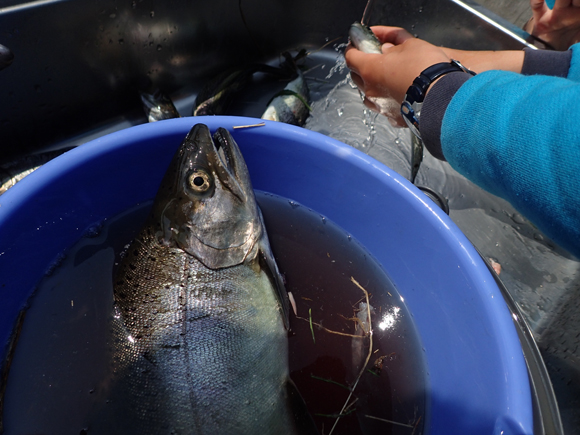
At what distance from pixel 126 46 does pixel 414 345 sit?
1657 mm

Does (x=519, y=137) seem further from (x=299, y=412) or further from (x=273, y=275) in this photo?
(x=299, y=412)

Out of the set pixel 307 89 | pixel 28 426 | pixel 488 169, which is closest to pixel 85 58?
pixel 307 89

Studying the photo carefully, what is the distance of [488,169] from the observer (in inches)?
37.4

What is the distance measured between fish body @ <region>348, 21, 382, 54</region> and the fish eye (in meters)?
0.92

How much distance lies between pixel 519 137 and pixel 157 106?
146 cm

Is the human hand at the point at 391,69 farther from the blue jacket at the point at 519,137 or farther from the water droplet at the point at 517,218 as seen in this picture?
the water droplet at the point at 517,218

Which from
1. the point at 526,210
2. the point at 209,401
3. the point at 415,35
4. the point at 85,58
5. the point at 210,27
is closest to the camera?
the point at 526,210

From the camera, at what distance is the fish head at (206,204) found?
3.74ft

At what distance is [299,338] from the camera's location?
130 cm

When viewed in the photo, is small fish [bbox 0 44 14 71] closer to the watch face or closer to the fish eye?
the fish eye

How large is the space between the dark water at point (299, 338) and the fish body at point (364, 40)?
760mm

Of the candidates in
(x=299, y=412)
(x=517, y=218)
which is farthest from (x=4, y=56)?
(x=517, y=218)

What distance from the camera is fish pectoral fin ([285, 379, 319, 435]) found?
43.1 inches

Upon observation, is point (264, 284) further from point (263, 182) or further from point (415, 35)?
point (415, 35)
